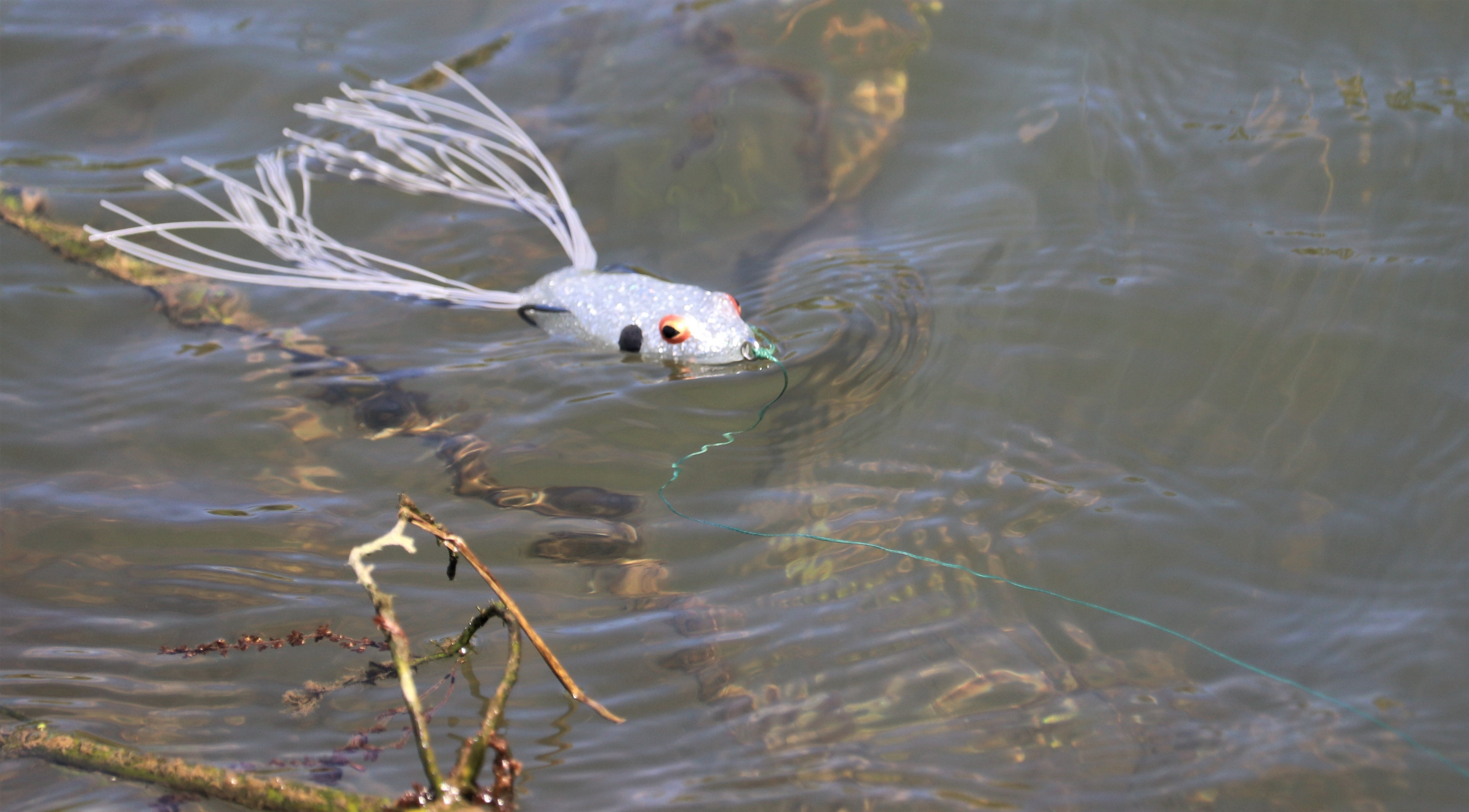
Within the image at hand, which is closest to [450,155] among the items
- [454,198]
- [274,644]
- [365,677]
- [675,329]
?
[454,198]

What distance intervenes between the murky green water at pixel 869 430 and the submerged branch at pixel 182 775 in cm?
4

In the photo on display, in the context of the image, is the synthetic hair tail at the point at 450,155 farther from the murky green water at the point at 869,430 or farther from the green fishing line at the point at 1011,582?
the green fishing line at the point at 1011,582

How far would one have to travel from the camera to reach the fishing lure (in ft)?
9.55

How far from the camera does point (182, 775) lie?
1.86m

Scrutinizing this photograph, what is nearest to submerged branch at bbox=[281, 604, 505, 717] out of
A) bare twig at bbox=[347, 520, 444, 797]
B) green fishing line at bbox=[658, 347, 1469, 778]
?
bare twig at bbox=[347, 520, 444, 797]

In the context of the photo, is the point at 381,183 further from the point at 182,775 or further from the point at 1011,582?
the point at 1011,582

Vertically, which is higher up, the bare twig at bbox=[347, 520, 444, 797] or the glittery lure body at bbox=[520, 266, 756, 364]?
the glittery lure body at bbox=[520, 266, 756, 364]

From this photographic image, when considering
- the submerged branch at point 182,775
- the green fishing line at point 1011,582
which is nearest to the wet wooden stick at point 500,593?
the submerged branch at point 182,775

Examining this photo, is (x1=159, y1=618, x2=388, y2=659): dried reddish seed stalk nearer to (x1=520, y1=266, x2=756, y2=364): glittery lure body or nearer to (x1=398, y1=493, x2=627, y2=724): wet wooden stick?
(x1=398, y1=493, x2=627, y2=724): wet wooden stick

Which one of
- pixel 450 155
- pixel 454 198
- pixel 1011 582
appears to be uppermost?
pixel 450 155

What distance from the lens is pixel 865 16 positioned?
404 cm

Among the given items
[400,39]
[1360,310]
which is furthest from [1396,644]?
[400,39]

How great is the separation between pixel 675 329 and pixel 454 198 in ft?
4.74

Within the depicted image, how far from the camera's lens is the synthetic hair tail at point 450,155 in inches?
142
